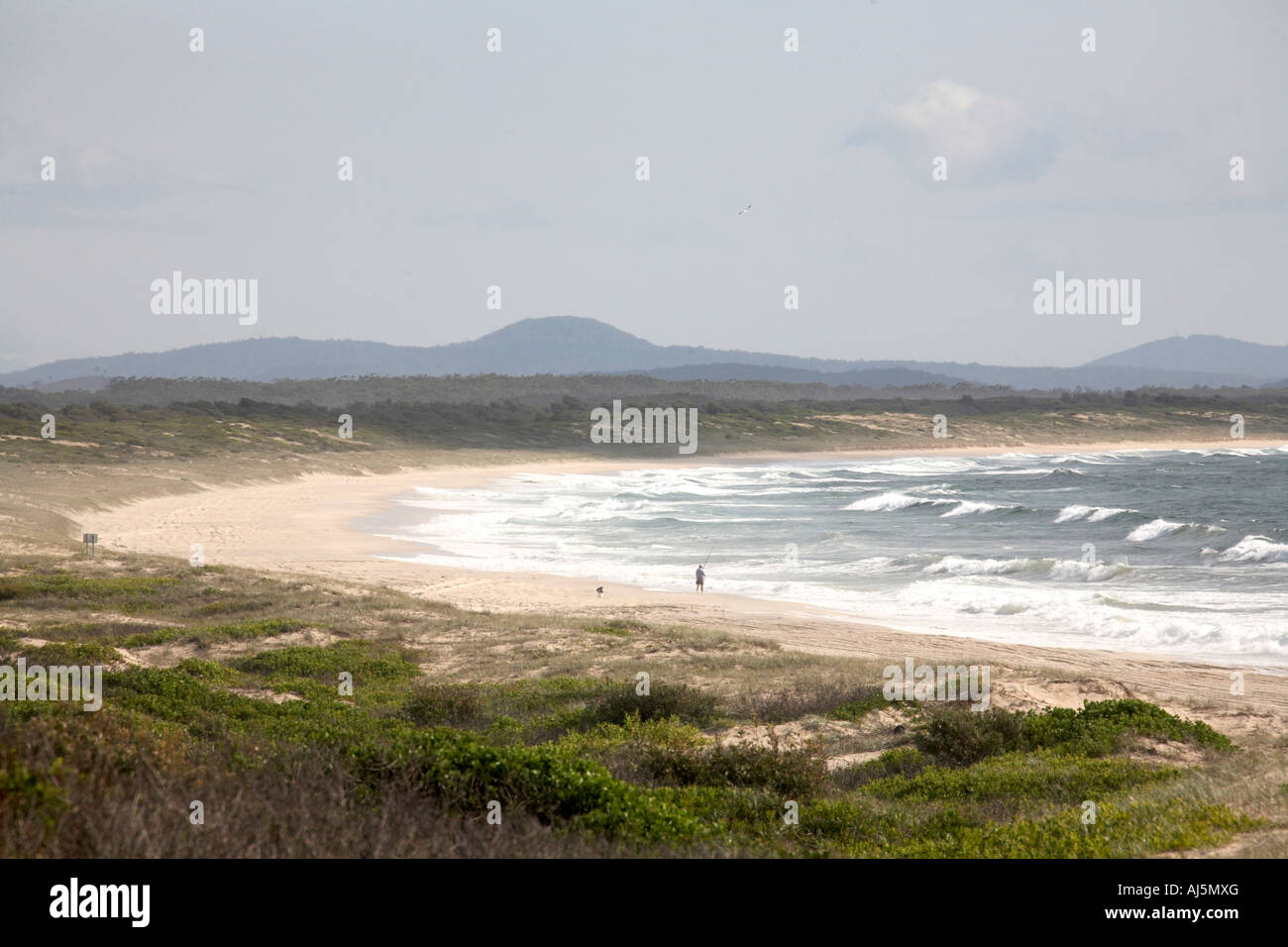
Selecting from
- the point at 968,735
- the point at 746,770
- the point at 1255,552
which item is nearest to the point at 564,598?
the point at 968,735

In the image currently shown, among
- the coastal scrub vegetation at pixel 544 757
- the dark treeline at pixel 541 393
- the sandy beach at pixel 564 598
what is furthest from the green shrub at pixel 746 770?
the dark treeline at pixel 541 393

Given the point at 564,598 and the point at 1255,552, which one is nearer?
the point at 564,598

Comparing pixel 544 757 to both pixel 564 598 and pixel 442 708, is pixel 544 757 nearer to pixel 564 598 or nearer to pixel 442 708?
pixel 442 708

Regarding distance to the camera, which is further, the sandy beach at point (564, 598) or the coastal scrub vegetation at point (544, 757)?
the sandy beach at point (564, 598)

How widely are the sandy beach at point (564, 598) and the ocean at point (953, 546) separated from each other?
1.37 meters

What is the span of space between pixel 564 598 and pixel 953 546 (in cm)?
1504

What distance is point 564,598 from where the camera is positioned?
23.8 metres

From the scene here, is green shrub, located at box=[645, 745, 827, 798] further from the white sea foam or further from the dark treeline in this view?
the dark treeline

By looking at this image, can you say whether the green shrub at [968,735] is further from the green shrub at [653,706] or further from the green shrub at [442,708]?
the green shrub at [442,708]

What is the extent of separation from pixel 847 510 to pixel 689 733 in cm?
3600

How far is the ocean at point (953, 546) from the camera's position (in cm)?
2158

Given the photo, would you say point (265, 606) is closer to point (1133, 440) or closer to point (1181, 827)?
point (1181, 827)

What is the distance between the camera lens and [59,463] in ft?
162

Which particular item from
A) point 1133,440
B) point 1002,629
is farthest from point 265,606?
point 1133,440
